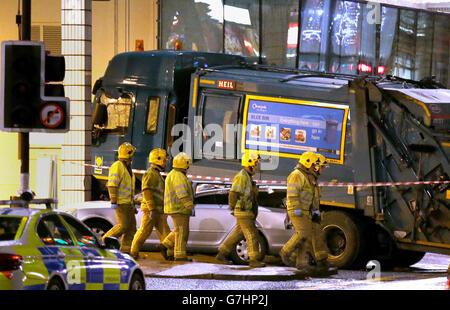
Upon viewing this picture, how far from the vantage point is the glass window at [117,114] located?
20.2 m

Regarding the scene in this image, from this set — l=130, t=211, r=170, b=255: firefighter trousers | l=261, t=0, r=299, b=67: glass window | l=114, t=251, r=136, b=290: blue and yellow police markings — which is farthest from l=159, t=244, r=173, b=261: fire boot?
l=261, t=0, r=299, b=67: glass window

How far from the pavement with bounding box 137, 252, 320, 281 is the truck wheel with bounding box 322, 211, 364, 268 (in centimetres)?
107

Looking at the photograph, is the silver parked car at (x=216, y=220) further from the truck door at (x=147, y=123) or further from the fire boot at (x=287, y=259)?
the truck door at (x=147, y=123)

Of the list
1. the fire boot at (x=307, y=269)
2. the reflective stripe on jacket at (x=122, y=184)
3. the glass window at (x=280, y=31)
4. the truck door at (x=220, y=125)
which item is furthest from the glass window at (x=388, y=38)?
the fire boot at (x=307, y=269)

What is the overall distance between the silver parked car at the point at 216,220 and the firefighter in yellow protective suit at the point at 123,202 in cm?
114

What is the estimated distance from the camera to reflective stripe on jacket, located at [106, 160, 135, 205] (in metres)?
16.8

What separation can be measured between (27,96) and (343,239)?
6.13 meters

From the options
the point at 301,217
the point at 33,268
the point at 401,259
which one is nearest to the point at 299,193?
the point at 301,217

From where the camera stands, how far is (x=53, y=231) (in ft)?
35.1
